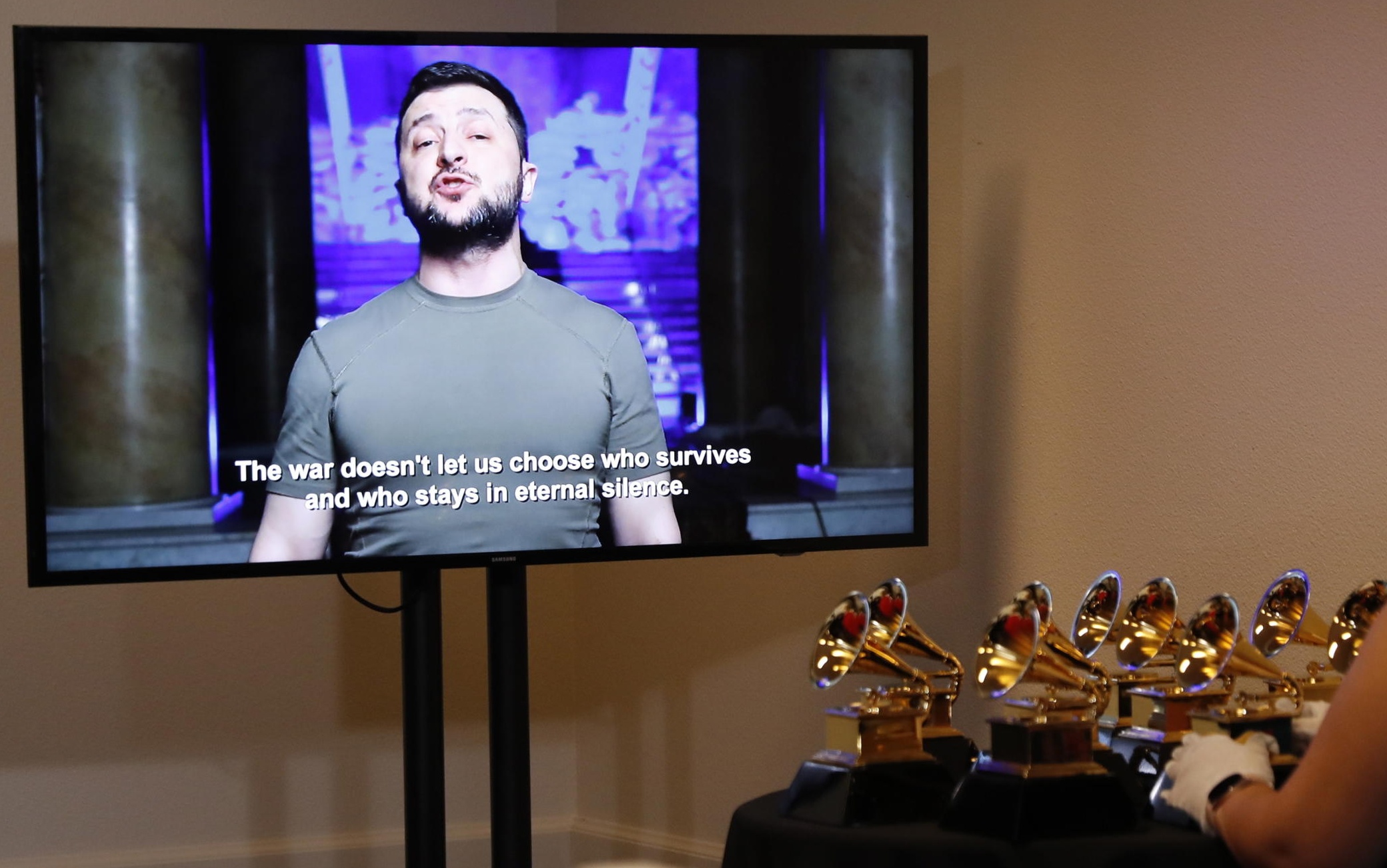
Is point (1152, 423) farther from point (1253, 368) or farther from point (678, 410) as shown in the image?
point (678, 410)

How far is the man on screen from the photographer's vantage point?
9.80ft

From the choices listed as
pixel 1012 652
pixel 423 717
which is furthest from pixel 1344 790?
pixel 423 717

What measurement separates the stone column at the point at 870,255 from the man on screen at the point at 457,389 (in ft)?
1.57

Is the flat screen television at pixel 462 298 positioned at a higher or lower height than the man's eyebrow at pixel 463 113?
lower

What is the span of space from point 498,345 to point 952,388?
1.21 metres

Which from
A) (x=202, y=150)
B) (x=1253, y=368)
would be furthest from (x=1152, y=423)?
(x=202, y=150)

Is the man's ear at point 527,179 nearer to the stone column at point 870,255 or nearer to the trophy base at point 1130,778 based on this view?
the stone column at point 870,255

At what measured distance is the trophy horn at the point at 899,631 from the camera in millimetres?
2375

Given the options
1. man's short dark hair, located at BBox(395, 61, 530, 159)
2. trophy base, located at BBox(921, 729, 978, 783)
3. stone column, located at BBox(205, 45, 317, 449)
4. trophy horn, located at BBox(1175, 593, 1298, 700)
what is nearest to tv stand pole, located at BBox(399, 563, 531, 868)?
stone column, located at BBox(205, 45, 317, 449)

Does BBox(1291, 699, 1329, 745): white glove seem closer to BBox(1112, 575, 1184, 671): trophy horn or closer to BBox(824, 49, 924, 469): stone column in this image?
BBox(1112, 575, 1184, 671): trophy horn

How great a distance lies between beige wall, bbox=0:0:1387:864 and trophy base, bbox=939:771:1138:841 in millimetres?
1128

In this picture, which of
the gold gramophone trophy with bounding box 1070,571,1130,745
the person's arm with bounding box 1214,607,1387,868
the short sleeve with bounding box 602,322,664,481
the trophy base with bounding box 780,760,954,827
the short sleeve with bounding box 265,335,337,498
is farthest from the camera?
the short sleeve with bounding box 602,322,664,481

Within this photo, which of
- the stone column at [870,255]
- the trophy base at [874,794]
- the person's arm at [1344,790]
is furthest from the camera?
the stone column at [870,255]

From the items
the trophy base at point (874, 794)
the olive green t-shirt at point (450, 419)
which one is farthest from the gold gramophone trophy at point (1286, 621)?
the olive green t-shirt at point (450, 419)
